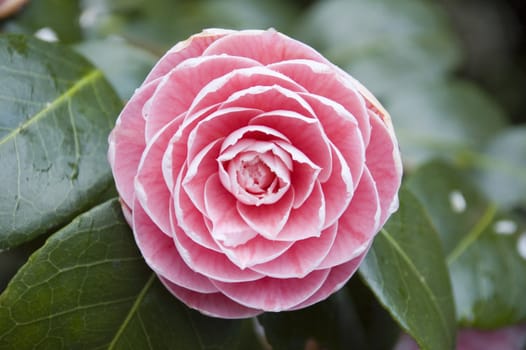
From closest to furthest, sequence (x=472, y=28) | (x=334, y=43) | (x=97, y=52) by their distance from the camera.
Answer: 1. (x=97, y=52)
2. (x=334, y=43)
3. (x=472, y=28)

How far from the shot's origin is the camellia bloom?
1.99ft

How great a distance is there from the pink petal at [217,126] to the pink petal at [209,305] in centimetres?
13

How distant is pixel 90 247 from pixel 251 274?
17cm

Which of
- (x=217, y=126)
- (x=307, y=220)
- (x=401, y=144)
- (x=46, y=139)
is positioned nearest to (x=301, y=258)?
(x=307, y=220)

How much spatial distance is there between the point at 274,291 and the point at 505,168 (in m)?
0.90

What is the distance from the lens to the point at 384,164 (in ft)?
2.10

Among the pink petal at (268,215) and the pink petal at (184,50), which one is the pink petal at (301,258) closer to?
the pink petal at (268,215)

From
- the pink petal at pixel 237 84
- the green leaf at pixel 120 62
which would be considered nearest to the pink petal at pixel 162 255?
the pink petal at pixel 237 84

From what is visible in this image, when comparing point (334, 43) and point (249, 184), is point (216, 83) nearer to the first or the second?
point (249, 184)

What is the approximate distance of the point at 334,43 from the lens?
1475 millimetres

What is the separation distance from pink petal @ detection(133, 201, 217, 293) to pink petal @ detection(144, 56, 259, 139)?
0.08 m

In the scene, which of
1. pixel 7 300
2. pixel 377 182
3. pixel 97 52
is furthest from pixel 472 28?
pixel 7 300

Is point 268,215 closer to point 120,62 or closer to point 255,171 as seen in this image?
point 255,171

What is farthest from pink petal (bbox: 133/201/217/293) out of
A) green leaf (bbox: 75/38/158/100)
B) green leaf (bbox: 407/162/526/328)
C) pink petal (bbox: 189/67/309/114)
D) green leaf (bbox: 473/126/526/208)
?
green leaf (bbox: 473/126/526/208)
